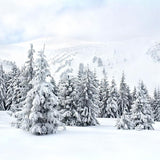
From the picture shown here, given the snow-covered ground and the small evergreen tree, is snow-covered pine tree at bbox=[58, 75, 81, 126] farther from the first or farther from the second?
the snow-covered ground

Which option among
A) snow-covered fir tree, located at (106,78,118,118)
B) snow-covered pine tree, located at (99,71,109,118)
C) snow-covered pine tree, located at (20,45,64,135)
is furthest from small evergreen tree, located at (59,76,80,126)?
snow-covered pine tree, located at (99,71,109,118)

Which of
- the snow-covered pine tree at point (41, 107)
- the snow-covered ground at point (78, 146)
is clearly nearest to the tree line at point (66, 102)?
the snow-covered pine tree at point (41, 107)

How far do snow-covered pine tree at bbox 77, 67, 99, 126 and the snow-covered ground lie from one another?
48.0 feet

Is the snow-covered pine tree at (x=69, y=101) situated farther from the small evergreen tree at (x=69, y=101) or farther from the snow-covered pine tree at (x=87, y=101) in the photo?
the snow-covered pine tree at (x=87, y=101)

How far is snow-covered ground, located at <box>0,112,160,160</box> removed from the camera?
12820mm

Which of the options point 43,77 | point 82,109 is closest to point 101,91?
point 82,109

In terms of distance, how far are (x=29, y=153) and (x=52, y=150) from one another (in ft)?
4.46

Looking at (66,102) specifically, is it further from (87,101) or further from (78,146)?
(78,146)

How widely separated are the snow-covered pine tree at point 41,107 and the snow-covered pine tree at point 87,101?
14.3m

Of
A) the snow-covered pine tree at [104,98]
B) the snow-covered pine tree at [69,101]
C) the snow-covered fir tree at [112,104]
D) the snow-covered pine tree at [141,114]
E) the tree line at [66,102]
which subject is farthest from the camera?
the snow-covered pine tree at [104,98]

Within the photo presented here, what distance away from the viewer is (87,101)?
33.4 metres

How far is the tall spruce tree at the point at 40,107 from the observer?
16.9m

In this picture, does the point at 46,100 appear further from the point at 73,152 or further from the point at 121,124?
the point at 121,124

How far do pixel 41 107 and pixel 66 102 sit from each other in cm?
1359
